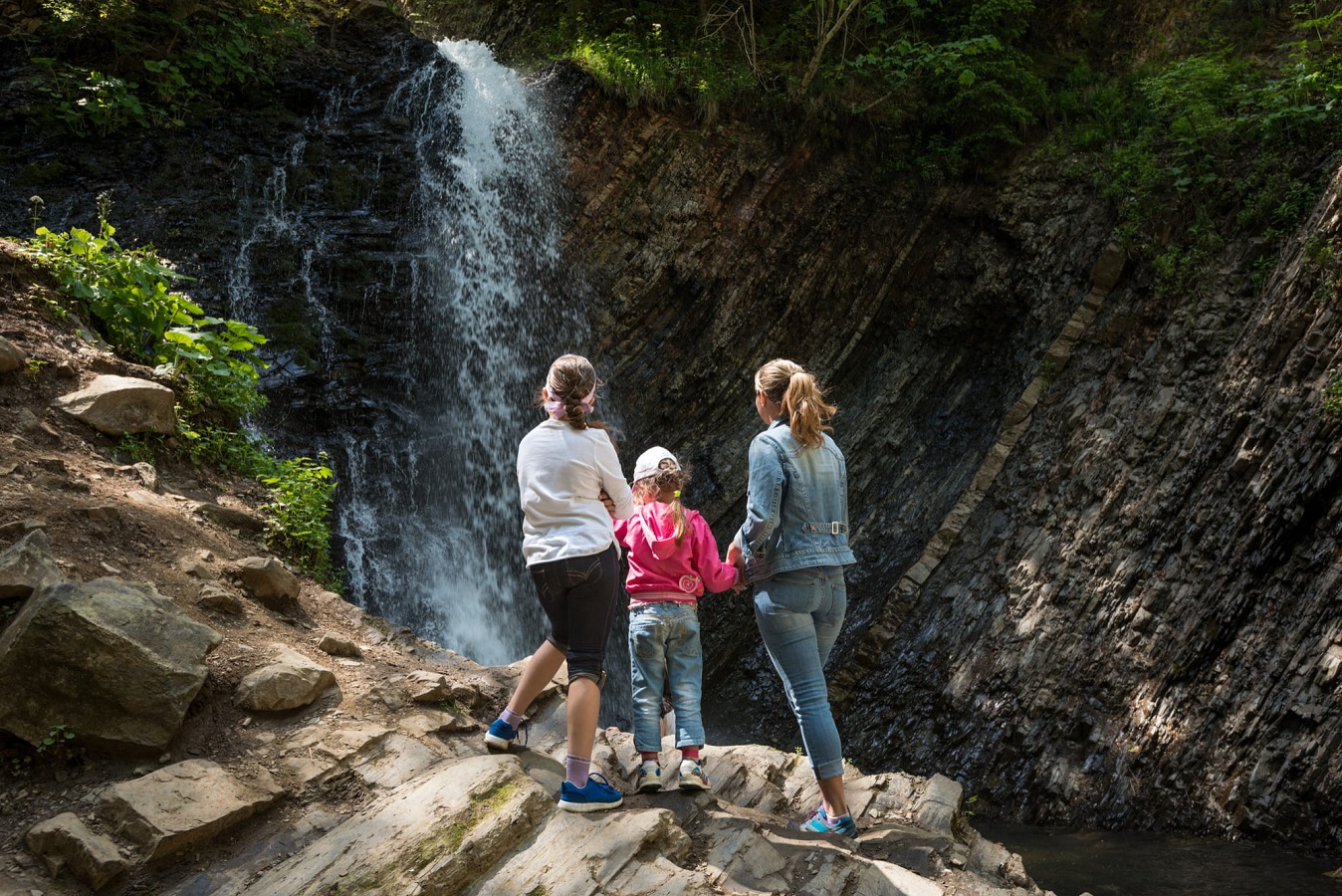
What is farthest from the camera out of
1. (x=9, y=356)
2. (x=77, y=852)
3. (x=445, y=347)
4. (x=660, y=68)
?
(x=660, y=68)

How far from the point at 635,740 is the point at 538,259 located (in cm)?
818

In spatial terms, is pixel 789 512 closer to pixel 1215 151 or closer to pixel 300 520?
pixel 300 520

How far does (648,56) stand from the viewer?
1150 centimetres

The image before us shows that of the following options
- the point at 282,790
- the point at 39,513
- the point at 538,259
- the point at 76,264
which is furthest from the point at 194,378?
the point at 538,259

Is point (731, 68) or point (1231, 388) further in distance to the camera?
point (731, 68)

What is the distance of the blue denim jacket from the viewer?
3635 millimetres

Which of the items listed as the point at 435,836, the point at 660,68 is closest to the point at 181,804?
the point at 435,836

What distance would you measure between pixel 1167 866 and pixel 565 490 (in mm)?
4401

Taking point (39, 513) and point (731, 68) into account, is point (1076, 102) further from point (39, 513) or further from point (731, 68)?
point (39, 513)

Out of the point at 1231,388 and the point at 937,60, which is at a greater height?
the point at 937,60

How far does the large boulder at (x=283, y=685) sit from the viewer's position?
11.7ft

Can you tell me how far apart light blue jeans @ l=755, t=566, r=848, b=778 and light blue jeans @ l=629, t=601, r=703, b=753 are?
34cm

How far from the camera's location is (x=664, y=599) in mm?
3812

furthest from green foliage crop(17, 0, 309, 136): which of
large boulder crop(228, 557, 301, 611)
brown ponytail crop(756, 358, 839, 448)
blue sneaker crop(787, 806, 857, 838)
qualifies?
blue sneaker crop(787, 806, 857, 838)
